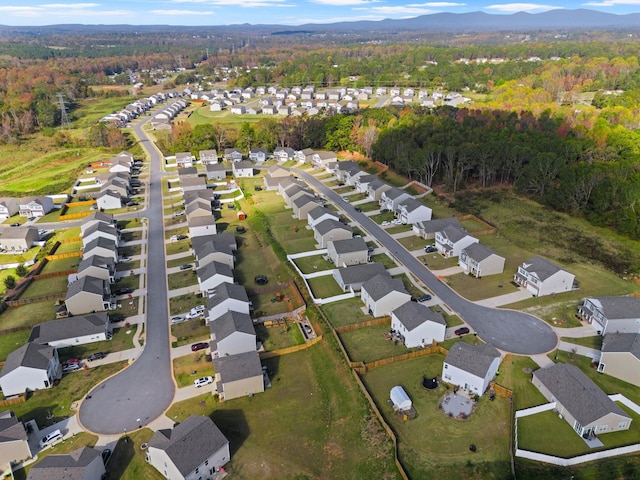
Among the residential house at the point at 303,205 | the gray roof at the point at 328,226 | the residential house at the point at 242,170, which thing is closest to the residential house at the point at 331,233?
the gray roof at the point at 328,226

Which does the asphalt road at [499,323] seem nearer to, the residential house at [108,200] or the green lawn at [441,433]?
the green lawn at [441,433]

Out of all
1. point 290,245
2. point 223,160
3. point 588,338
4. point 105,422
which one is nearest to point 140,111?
point 223,160

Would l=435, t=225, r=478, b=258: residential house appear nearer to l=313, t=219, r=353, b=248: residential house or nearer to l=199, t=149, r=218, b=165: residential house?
l=313, t=219, r=353, b=248: residential house

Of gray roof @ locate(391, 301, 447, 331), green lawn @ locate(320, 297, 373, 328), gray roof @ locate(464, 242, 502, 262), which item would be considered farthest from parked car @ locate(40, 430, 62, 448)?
gray roof @ locate(464, 242, 502, 262)

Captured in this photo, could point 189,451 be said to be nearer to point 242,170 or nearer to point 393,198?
point 393,198

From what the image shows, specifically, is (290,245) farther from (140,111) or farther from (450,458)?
(140,111)

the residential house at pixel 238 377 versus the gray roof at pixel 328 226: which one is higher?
the gray roof at pixel 328 226
